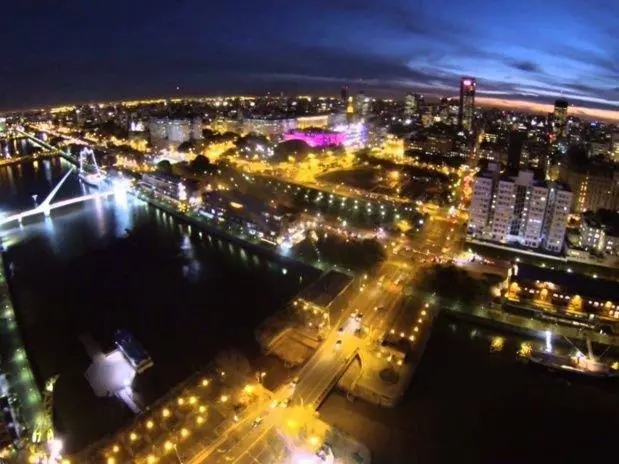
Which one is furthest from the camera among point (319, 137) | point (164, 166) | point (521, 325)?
point (319, 137)

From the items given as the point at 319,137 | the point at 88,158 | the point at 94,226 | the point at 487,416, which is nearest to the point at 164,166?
the point at 94,226

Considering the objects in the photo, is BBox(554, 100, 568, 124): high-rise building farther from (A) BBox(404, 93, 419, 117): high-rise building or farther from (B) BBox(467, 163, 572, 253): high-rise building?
(B) BBox(467, 163, 572, 253): high-rise building

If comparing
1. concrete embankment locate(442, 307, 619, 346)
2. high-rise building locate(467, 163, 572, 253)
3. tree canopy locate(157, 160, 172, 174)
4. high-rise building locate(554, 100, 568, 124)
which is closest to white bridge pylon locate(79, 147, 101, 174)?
tree canopy locate(157, 160, 172, 174)

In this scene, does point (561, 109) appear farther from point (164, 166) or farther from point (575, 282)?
point (164, 166)

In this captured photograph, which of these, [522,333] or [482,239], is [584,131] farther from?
[522,333]

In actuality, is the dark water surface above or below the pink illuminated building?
below

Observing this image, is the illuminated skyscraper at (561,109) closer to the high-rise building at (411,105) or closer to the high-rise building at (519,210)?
the high-rise building at (411,105)

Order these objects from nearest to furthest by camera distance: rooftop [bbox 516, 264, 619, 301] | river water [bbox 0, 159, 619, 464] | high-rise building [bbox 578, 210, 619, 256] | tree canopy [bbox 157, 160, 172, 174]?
river water [bbox 0, 159, 619, 464], rooftop [bbox 516, 264, 619, 301], high-rise building [bbox 578, 210, 619, 256], tree canopy [bbox 157, 160, 172, 174]
